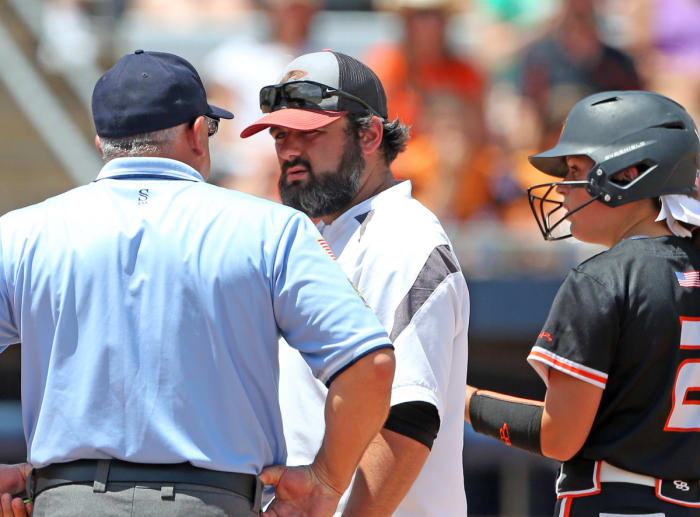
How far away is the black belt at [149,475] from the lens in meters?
2.41

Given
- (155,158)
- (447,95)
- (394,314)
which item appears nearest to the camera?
(155,158)

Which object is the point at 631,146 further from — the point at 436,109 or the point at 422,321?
the point at 436,109

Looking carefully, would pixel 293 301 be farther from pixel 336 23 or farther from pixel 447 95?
pixel 336 23

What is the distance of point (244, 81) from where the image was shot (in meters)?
7.94

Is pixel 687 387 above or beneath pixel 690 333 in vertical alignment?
beneath

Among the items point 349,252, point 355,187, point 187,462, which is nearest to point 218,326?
point 187,462

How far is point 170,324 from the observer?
2443 millimetres

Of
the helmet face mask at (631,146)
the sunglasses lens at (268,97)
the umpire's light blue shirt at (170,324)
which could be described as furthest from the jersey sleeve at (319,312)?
the sunglasses lens at (268,97)

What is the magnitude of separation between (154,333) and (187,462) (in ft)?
0.94

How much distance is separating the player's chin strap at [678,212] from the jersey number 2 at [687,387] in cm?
28

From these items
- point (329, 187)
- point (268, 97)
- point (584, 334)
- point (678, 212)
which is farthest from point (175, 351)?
point (678, 212)

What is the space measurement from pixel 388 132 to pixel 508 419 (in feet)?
3.04

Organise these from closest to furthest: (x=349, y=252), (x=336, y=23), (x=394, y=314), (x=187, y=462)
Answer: (x=187, y=462)
(x=394, y=314)
(x=349, y=252)
(x=336, y=23)

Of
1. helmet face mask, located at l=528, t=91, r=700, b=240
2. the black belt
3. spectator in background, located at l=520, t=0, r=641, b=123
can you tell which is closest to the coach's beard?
helmet face mask, located at l=528, t=91, r=700, b=240
